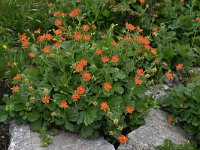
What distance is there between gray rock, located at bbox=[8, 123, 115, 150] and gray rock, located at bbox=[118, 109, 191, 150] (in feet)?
0.72

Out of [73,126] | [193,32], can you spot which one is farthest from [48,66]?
[193,32]

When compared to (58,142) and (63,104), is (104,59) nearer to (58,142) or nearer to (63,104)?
(63,104)

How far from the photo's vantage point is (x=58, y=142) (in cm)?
396

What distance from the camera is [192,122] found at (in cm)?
421

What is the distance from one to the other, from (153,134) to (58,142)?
0.96 metres

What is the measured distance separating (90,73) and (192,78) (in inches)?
61.4

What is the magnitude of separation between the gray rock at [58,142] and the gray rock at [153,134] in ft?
0.72

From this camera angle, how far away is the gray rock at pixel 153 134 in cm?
409

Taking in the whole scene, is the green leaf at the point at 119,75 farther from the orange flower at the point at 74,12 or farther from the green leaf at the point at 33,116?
the orange flower at the point at 74,12

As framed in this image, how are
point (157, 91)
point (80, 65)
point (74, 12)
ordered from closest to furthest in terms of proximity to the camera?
point (80, 65)
point (157, 91)
point (74, 12)

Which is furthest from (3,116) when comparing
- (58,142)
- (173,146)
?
(173,146)

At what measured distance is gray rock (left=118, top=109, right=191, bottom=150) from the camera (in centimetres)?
409

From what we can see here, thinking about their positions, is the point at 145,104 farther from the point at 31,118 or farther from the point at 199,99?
the point at 31,118

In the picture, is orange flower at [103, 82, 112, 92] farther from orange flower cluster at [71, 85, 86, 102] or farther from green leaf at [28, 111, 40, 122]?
green leaf at [28, 111, 40, 122]
